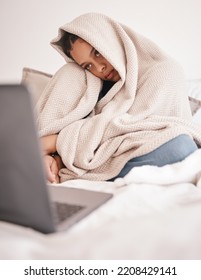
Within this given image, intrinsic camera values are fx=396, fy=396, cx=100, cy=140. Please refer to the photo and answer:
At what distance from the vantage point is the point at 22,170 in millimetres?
513

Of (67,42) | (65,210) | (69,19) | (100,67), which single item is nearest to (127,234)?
(65,210)

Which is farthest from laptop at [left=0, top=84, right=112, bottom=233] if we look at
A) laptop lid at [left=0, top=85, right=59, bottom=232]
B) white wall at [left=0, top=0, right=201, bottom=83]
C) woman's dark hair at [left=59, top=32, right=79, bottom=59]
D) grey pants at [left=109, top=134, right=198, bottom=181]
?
white wall at [left=0, top=0, right=201, bottom=83]

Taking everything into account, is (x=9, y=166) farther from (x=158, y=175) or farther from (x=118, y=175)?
(x=118, y=175)

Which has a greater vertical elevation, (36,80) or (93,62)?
(93,62)

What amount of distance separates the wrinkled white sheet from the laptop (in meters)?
0.02

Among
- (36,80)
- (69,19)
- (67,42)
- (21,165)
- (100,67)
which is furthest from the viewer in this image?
(69,19)

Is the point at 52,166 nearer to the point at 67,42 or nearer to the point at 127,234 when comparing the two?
the point at 67,42

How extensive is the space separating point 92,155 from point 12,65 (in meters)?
1.05

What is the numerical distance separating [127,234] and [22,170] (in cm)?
18

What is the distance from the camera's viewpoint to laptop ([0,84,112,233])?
0.48 meters

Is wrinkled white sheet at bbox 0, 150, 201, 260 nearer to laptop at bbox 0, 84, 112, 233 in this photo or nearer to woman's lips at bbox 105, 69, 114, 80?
laptop at bbox 0, 84, 112, 233

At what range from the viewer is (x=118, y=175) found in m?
1.07

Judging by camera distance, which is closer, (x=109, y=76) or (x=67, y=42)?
(x=109, y=76)

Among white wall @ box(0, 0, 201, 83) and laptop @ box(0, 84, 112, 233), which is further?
white wall @ box(0, 0, 201, 83)
